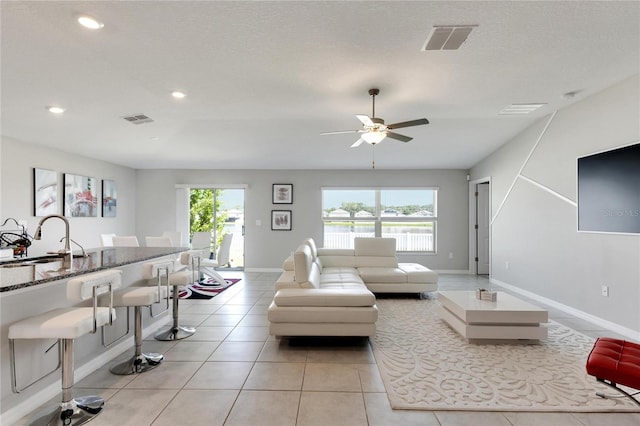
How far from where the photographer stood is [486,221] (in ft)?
24.1

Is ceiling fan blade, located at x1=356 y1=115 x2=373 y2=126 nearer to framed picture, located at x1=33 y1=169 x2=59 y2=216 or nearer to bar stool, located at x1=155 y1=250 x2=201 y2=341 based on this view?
bar stool, located at x1=155 y1=250 x2=201 y2=341

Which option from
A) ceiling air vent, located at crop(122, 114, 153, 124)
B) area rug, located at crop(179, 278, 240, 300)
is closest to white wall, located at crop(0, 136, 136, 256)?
ceiling air vent, located at crop(122, 114, 153, 124)

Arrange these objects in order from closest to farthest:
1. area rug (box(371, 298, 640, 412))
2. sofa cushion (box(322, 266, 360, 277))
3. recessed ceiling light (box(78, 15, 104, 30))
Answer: area rug (box(371, 298, 640, 412)), recessed ceiling light (box(78, 15, 104, 30)), sofa cushion (box(322, 266, 360, 277))

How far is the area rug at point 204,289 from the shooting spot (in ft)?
17.4

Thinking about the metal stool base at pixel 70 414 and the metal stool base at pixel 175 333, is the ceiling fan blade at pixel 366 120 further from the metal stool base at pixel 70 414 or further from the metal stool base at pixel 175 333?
the metal stool base at pixel 70 414

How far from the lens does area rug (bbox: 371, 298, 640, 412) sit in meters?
2.24

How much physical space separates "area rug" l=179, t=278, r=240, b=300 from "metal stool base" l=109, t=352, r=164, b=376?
223 cm

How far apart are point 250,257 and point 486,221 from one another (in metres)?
5.51

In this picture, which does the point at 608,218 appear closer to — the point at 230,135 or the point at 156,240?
the point at 230,135

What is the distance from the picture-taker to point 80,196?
19.7 feet

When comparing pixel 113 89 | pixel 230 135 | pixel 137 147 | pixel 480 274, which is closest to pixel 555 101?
pixel 480 274

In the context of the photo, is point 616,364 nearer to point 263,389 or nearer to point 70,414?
point 263,389

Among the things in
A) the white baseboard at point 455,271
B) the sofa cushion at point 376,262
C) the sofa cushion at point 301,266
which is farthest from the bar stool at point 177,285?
the white baseboard at point 455,271

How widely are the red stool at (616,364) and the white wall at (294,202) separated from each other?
5371 millimetres
